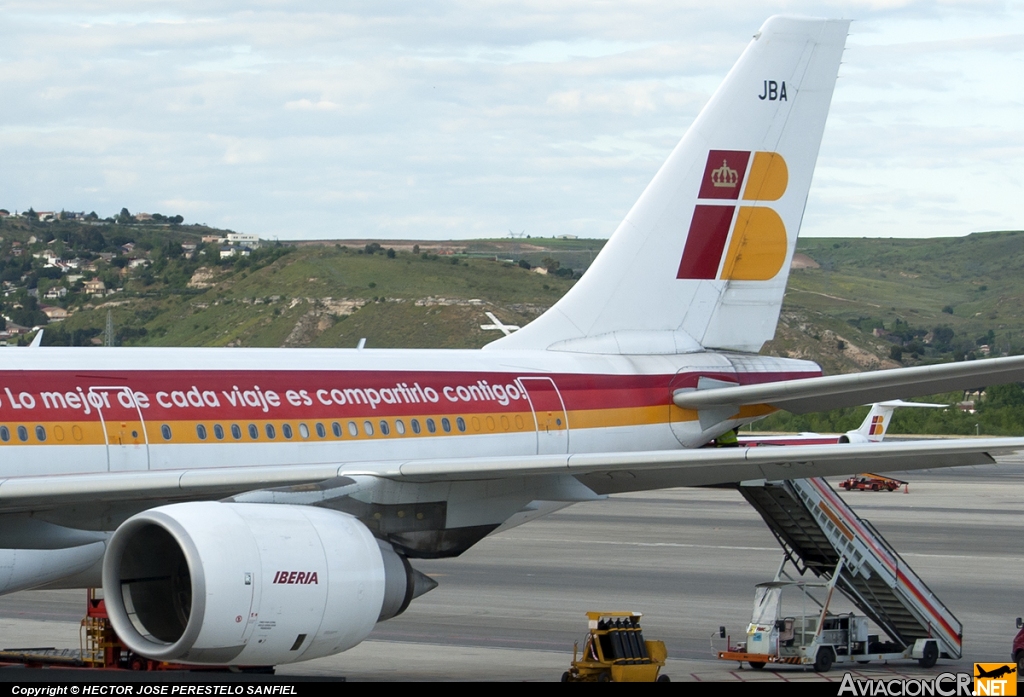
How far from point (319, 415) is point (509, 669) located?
423 centimetres

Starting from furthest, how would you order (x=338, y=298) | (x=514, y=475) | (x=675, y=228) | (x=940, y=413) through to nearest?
(x=338, y=298) < (x=940, y=413) < (x=675, y=228) < (x=514, y=475)

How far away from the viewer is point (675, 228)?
73.5 feet

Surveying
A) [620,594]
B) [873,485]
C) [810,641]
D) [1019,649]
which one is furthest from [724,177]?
[873,485]

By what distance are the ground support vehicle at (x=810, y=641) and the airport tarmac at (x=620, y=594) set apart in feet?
0.67

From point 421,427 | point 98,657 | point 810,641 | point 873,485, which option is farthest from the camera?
point 873,485

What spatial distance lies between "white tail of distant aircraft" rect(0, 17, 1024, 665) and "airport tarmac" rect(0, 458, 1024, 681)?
9.65 feet

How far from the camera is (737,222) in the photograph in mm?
22719

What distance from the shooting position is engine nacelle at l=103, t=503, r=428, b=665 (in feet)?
36.7

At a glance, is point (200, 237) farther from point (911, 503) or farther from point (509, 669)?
point (509, 669)

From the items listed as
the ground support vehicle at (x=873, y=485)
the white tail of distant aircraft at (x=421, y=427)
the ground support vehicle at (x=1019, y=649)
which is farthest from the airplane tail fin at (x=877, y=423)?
the ground support vehicle at (x=1019, y=649)

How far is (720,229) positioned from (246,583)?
1331 centimetres

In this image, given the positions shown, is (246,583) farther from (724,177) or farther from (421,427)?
(724,177)

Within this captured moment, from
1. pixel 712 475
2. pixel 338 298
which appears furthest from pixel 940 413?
pixel 712 475

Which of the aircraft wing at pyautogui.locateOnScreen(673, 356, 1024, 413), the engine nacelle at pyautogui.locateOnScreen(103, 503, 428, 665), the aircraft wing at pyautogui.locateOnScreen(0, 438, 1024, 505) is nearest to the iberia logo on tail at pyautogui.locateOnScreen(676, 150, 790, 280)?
the aircraft wing at pyautogui.locateOnScreen(673, 356, 1024, 413)
